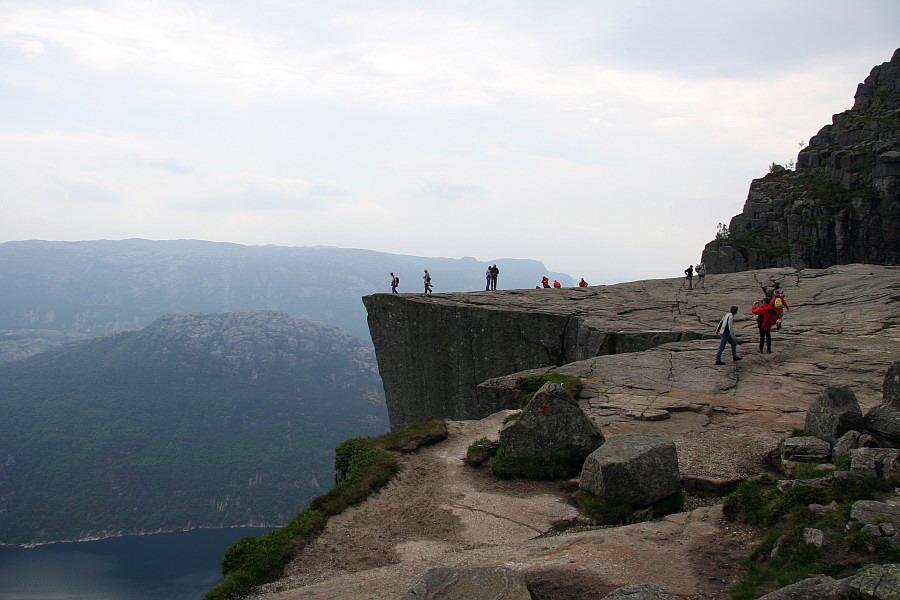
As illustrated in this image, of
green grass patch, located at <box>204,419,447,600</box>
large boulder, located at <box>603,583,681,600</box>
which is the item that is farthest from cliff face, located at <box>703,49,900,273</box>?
large boulder, located at <box>603,583,681,600</box>

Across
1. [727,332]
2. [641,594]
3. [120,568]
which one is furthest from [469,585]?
[120,568]

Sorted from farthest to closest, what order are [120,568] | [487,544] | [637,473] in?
[120,568] < [637,473] < [487,544]

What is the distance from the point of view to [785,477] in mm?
13562

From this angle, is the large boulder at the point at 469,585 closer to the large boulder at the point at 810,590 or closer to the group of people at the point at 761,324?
the large boulder at the point at 810,590

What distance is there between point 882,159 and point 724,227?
16978 millimetres

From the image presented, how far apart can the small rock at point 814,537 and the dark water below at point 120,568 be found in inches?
6265

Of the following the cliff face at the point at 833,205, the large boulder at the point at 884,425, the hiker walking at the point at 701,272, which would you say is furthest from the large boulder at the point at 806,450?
the cliff face at the point at 833,205

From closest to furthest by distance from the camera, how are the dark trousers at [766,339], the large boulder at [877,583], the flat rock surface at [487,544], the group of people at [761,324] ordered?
the large boulder at [877,583] → the flat rock surface at [487,544] → the group of people at [761,324] → the dark trousers at [766,339]

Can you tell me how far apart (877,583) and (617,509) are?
242 inches

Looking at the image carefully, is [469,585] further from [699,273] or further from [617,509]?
[699,273]

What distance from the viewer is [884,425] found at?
13.3 meters

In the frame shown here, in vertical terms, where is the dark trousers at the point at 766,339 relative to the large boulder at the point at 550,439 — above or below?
above

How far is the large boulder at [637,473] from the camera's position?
13086mm

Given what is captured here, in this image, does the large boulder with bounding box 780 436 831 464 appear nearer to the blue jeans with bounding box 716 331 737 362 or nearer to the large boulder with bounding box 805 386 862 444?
the large boulder with bounding box 805 386 862 444
